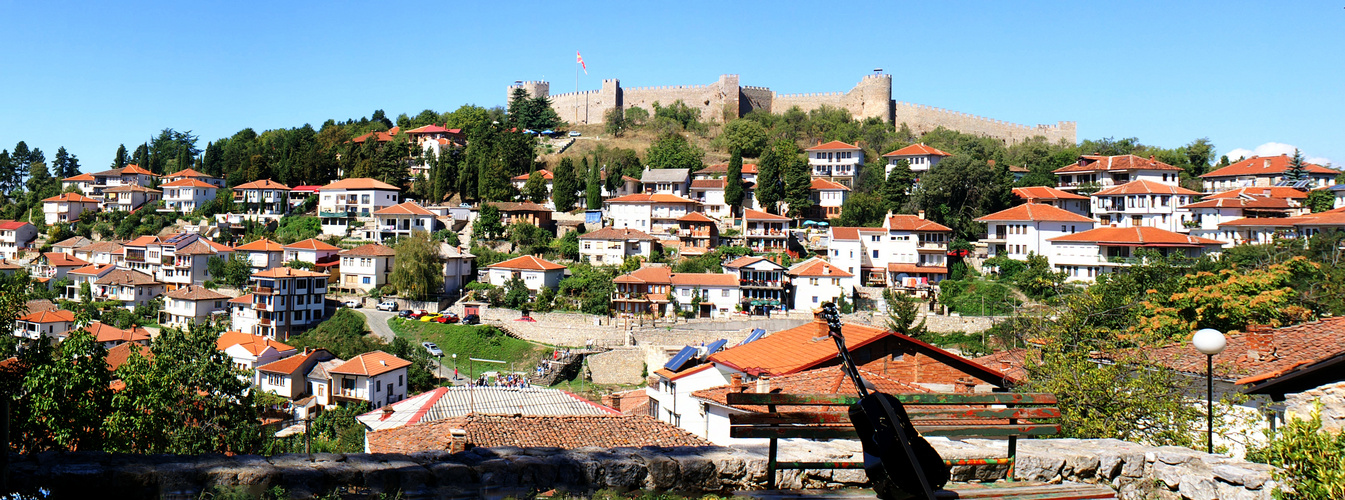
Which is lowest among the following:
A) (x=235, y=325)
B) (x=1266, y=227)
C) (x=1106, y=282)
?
(x=235, y=325)

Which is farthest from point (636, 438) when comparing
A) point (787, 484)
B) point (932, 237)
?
point (932, 237)

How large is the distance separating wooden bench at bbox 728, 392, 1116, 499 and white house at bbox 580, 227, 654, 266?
125 feet

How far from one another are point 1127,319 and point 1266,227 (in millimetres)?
20945

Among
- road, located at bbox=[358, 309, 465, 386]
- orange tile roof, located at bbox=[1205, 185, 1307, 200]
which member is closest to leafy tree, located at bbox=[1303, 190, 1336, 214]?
orange tile roof, located at bbox=[1205, 185, 1307, 200]

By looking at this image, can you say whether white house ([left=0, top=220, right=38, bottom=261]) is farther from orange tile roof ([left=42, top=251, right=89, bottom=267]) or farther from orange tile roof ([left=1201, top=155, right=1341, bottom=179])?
orange tile roof ([left=1201, top=155, right=1341, bottom=179])

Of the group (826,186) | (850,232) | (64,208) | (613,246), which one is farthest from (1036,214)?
(64,208)

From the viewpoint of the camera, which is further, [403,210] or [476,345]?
[403,210]

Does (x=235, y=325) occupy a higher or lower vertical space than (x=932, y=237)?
lower

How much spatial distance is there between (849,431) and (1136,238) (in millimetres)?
37144

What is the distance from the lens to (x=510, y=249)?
47.5 m

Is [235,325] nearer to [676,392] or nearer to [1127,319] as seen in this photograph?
[676,392]

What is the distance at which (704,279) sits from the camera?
38125 millimetres

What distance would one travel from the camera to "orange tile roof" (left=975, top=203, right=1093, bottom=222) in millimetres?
40375

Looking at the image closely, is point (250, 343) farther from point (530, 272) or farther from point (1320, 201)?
point (1320, 201)
